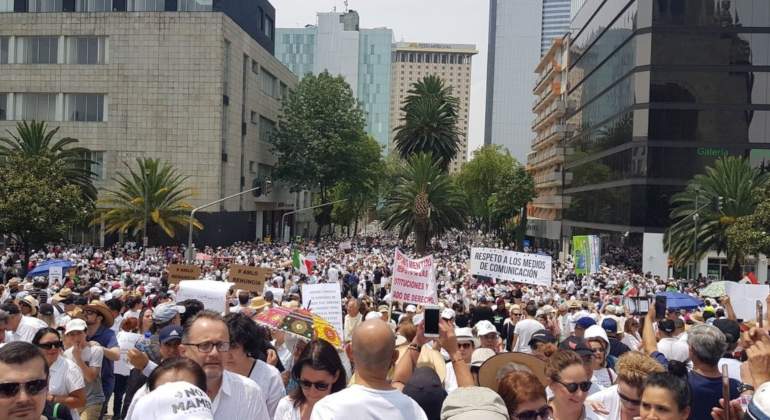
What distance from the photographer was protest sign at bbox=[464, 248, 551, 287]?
54.1ft

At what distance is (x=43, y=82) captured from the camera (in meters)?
51.2

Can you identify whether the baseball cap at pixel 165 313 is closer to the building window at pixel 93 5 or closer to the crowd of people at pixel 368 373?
the crowd of people at pixel 368 373

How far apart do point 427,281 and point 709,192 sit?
3255 cm

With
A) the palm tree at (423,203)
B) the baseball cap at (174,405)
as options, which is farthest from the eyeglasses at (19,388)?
the palm tree at (423,203)

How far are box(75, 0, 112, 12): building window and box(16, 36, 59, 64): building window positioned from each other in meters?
2.91

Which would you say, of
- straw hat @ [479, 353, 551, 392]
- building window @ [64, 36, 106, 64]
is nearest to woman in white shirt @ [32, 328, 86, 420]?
straw hat @ [479, 353, 551, 392]

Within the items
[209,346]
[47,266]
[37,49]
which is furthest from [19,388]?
[37,49]

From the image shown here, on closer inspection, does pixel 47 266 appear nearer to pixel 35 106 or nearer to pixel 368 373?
pixel 368 373

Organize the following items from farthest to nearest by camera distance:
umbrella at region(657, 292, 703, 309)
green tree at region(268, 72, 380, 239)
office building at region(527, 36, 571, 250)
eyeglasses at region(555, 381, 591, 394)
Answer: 1. office building at region(527, 36, 571, 250)
2. green tree at region(268, 72, 380, 239)
3. umbrella at region(657, 292, 703, 309)
4. eyeglasses at region(555, 381, 591, 394)

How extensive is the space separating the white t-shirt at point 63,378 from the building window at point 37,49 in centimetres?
5054

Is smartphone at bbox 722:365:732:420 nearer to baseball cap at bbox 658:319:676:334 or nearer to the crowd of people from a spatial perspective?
the crowd of people

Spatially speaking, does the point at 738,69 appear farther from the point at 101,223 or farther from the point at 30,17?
the point at 30,17

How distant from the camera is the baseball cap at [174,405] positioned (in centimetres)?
271

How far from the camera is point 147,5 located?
5312 cm
